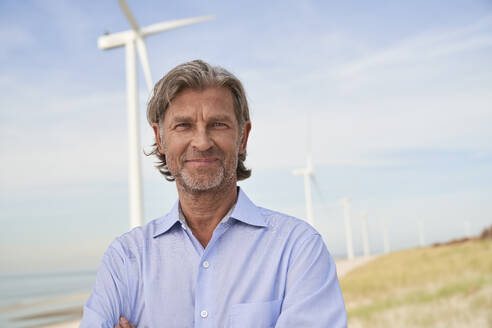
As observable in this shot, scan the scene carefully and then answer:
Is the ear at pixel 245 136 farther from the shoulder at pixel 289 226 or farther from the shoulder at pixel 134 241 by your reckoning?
the shoulder at pixel 134 241

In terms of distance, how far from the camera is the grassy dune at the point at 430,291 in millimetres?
25141

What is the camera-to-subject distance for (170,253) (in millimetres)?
Result: 3408

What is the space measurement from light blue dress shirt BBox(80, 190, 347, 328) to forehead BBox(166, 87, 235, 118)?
26.6 inches

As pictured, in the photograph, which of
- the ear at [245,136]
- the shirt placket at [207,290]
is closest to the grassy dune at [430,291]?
the ear at [245,136]

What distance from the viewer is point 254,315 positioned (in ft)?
10.1

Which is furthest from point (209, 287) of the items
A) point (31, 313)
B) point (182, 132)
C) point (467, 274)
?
point (31, 313)

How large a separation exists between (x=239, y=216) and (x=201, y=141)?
0.58 meters

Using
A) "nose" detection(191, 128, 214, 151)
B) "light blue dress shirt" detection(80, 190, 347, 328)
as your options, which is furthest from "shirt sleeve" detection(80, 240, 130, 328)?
"nose" detection(191, 128, 214, 151)

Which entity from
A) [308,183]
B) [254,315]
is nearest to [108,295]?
[254,315]

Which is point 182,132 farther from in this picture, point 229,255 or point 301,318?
point 301,318

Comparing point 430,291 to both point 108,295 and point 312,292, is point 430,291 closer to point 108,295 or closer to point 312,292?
point 312,292

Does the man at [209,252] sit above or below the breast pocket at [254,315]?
above

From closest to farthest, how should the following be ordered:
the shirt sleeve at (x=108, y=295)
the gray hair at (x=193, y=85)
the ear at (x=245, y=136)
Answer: the shirt sleeve at (x=108, y=295) → the gray hair at (x=193, y=85) → the ear at (x=245, y=136)

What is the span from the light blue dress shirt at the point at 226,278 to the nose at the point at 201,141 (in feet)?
1.56
